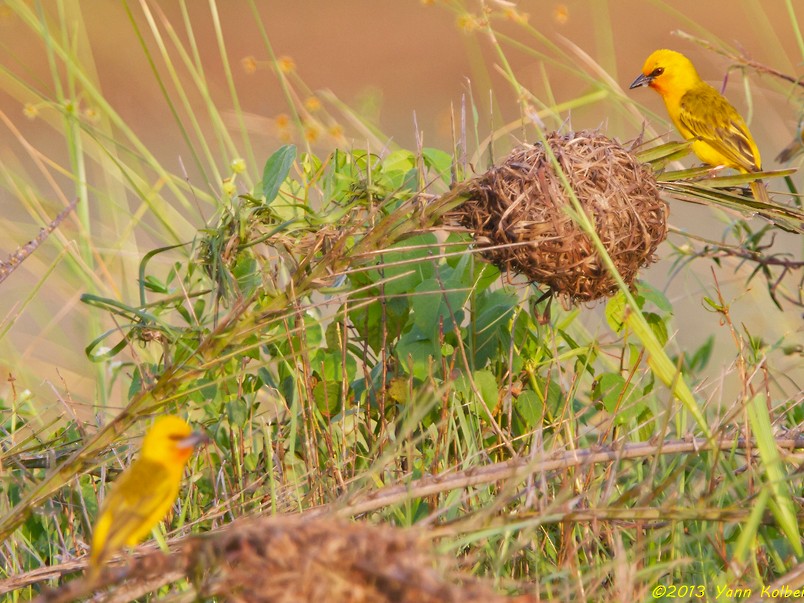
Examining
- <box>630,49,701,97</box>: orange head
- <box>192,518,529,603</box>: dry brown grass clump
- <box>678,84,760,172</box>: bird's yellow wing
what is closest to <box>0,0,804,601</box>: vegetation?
<box>192,518,529,603</box>: dry brown grass clump

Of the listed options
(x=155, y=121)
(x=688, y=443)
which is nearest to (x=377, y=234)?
(x=688, y=443)

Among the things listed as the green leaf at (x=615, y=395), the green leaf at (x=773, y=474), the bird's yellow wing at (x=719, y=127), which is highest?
the bird's yellow wing at (x=719, y=127)

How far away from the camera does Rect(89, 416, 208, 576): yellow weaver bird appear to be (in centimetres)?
135

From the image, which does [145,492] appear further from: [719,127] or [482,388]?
[719,127]

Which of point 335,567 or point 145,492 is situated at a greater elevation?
point 145,492

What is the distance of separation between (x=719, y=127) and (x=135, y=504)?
3796 millimetres

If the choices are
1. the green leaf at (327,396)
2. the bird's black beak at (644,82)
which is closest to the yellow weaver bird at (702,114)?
the bird's black beak at (644,82)

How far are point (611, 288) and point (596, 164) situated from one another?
0.31m

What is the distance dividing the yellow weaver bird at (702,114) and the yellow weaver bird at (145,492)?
3105 mm

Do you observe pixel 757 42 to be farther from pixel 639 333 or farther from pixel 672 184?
pixel 639 333

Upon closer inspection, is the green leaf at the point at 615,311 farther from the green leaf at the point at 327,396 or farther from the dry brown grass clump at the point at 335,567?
the dry brown grass clump at the point at 335,567

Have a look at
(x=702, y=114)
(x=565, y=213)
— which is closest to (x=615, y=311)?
(x=565, y=213)

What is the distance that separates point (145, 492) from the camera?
139 centimetres

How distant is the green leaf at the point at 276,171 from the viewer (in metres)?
2.23
